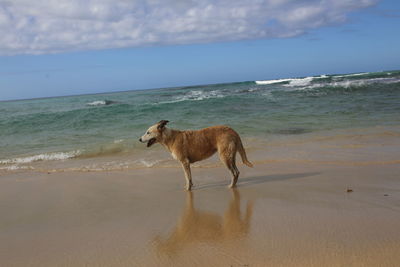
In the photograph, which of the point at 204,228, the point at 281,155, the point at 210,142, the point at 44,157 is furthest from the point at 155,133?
the point at 44,157

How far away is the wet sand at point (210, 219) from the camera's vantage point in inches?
160

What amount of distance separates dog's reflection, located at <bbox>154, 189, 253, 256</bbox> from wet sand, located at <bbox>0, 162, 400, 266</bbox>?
1cm

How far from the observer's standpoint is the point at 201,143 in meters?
7.52

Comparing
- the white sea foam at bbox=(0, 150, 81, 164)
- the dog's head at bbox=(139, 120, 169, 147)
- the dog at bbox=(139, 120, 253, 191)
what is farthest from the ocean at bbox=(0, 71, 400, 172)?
the dog at bbox=(139, 120, 253, 191)

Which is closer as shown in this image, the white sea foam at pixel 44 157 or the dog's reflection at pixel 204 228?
the dog's reflection at pixel 204 228

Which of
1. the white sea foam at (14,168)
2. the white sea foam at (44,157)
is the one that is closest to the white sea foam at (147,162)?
the white sea foam at (44,157)

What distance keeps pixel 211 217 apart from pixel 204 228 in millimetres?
494

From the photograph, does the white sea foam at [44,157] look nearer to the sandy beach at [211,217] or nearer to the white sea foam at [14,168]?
the white sea foam at [14,168]

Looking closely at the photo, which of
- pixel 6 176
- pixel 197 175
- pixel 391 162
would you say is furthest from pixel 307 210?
pixel 6 176

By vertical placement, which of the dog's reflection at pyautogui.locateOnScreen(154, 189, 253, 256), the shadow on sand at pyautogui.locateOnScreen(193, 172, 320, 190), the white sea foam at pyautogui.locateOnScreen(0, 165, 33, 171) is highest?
the dog's reflection at pyautogui.locateOnScreen(154, 189, 253, 256)

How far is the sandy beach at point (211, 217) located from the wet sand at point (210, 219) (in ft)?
0.05

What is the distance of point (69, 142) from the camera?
603 inches

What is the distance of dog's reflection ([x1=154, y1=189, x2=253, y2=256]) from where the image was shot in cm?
450

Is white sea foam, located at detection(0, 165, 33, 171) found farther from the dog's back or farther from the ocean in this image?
the dog's back
